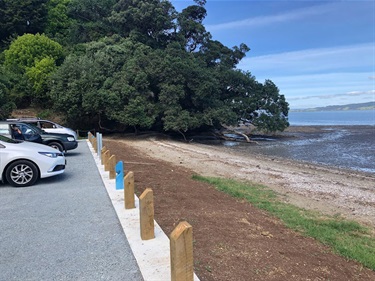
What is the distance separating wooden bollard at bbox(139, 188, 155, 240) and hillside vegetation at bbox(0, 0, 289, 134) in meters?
25.9

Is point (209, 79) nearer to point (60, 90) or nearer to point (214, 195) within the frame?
point (60, 90)

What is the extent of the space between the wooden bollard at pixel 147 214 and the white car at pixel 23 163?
15.7ft

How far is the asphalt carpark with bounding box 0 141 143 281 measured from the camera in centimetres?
373

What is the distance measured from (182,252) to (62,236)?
2606mm

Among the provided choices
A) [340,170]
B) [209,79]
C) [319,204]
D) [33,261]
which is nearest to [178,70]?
[209,79]

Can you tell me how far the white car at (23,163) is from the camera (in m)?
7.75

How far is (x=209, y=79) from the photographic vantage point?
33969 millimetres

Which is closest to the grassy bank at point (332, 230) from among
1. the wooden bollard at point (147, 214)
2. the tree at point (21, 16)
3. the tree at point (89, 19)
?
the wooden bollard at point (147, 214)

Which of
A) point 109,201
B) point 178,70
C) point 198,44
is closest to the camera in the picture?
point 109,201

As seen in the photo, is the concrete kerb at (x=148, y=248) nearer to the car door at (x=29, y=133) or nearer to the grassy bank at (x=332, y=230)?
the grassy bank at (x=332, y=230)

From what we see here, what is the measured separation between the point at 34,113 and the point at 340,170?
105ft

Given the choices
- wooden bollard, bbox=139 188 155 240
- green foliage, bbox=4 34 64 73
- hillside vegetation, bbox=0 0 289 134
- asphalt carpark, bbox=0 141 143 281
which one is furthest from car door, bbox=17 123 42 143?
green foliage, bbox=4 34 64 73

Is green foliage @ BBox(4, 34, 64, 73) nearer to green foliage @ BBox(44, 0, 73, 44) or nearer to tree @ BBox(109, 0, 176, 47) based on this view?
tree @ BBox(109, 0, 176, 47)

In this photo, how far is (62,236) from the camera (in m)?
4.76
